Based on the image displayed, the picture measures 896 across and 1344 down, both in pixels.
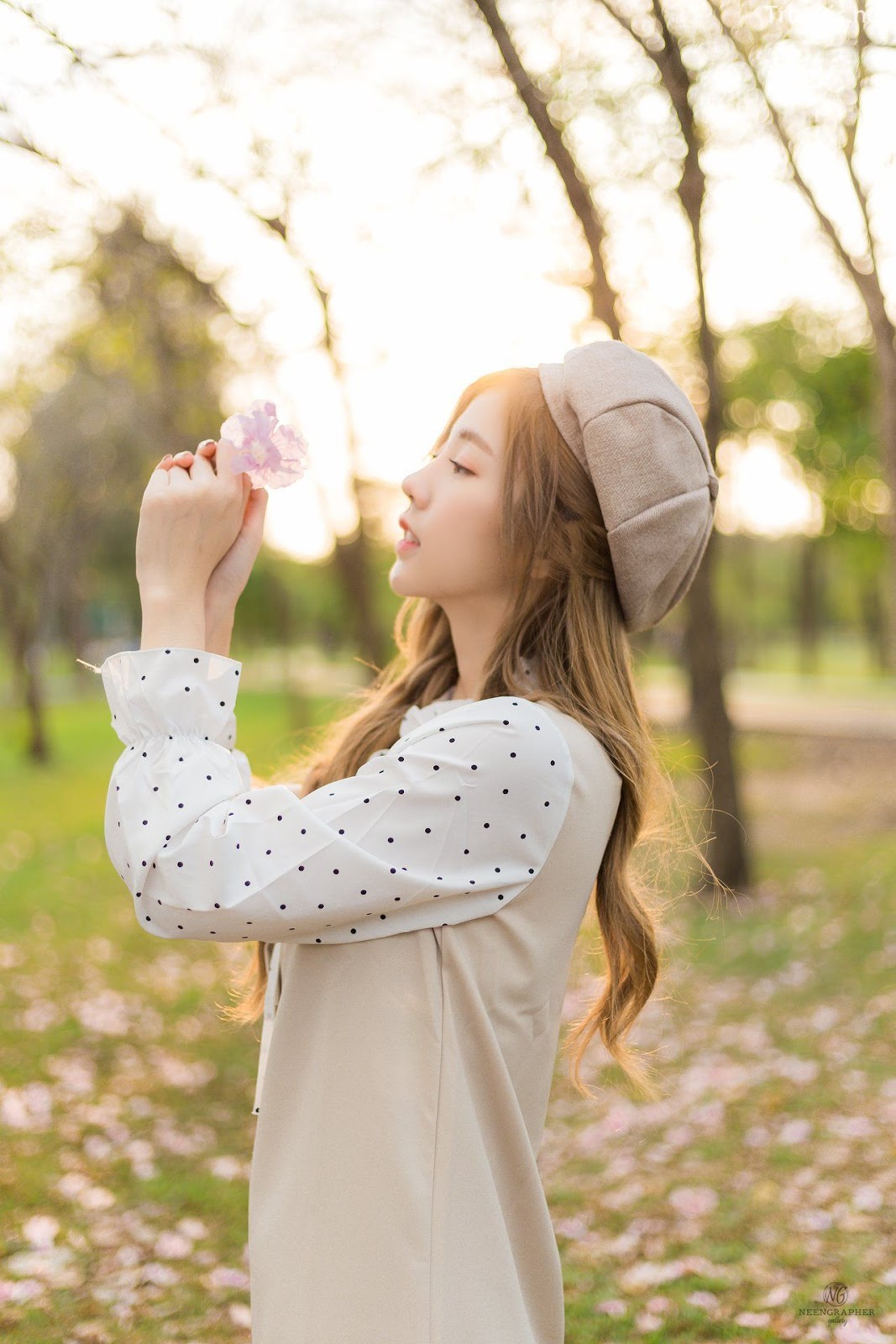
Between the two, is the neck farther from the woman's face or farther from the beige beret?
the beige beret

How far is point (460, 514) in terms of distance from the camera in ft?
5.66

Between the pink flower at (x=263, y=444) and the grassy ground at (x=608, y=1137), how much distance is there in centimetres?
113

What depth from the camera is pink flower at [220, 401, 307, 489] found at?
1.58 meters

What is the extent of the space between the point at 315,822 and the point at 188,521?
45 cm

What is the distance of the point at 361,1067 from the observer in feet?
4.89

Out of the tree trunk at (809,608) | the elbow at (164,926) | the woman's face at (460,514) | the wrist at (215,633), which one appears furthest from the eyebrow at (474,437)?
the tree trunk at (809,608)

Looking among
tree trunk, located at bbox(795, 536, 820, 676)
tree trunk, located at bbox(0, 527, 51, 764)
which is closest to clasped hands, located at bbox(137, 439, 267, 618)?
tree trunk, located at bbox(0, 527, 51, 764)

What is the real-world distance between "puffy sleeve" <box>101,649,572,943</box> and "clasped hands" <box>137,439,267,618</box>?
12 centimetres

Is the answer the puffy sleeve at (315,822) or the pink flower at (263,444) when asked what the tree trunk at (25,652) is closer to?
the pink flower at (263,444)

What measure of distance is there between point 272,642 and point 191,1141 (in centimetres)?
5203

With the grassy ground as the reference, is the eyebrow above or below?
above

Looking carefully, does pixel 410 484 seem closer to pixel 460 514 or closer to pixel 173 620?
pixel 460 514

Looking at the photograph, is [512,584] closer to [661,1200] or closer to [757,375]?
[661,1200]

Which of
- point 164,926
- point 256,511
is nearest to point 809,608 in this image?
point 256,511
